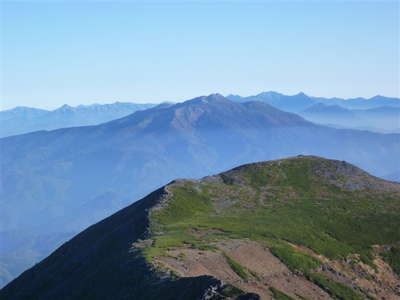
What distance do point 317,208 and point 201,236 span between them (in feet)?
102

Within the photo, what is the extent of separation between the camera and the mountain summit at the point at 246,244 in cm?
6875

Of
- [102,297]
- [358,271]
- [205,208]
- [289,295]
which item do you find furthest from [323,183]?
[102,297]

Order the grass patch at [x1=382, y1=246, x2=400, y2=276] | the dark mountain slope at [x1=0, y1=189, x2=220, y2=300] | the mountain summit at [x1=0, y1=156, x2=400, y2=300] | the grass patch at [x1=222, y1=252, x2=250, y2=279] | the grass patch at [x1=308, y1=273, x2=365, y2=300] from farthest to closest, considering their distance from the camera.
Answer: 1. the grass patch at [x1=382, y1=246, x2=400, y2=276]
2. the grass patch at [x1=308, y1=273, x2=365, y2=300]
3. the grass patch at [x1=222, y1=252, x2=250, y2=279]
4. the mountain summit at [x1=0, y1=156, x2=400, y2=300]
5. the dark mountain slope at [x1=0, y1=189, x2=220, y2=300]

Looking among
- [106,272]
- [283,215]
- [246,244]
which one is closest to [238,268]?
[246,244]

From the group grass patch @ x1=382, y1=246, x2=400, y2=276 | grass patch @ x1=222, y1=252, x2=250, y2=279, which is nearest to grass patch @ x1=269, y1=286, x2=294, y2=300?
grass patch @ x1=222, y1=252, x2=250, y2=279

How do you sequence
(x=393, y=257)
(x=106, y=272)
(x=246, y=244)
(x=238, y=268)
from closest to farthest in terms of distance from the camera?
(x=238, y=268), (x=106, y=272), (x=246, y=244), (x=393, y=257)

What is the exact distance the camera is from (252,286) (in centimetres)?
6769

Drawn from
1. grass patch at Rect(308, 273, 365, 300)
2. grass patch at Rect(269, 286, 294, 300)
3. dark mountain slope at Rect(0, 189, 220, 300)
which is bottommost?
grass patch at Rect(308, 273, 365, 300)

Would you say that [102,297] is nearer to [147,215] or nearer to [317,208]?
[147,215]

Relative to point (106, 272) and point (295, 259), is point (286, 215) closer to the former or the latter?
point (295, 259)

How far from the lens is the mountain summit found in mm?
68750

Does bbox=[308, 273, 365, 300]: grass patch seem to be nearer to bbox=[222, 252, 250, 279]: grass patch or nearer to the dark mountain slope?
bbox=[222, 252, 250, 279]: grass patch

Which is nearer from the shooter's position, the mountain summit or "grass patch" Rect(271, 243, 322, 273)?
the mountain summit

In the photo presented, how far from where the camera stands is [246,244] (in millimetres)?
81500
